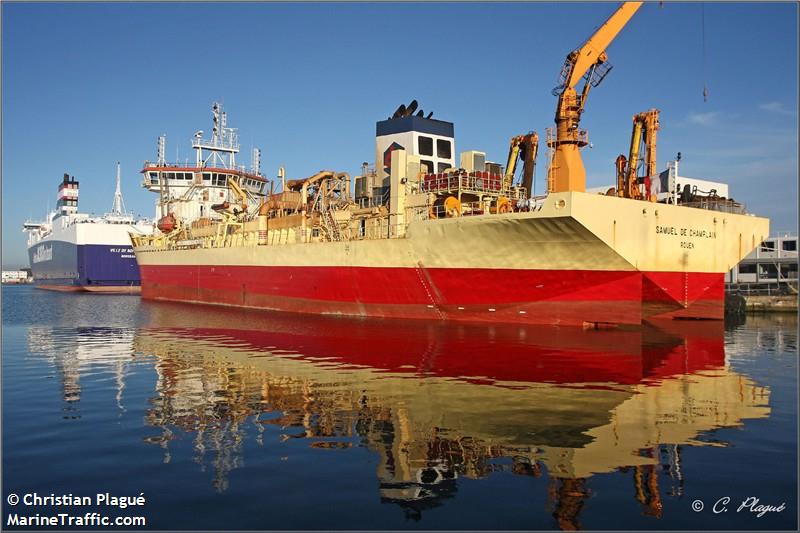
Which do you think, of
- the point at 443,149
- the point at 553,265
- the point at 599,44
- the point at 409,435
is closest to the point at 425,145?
the point at 443,149

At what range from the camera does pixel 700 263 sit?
22.3m

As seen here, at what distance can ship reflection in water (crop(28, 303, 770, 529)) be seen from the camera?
6902 millimetres

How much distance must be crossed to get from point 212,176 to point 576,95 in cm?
3099

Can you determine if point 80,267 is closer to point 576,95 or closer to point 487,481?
point 576,95

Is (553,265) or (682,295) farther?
(682,295)

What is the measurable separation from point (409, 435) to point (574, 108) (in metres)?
18.9

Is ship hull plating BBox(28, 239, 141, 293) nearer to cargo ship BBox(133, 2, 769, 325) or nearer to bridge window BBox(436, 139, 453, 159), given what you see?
cargo ship BBox(133, 2, 769, 325)

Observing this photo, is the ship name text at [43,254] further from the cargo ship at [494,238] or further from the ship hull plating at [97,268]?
the cargo ship at [494,238]

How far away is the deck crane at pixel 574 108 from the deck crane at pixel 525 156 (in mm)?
4252

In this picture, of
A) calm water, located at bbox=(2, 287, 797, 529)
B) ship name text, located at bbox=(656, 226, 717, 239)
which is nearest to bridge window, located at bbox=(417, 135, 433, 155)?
ship name text, located at bbox=(656, 226, 717, 239)

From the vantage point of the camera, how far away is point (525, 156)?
95.7ft

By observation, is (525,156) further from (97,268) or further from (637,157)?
(97,268)

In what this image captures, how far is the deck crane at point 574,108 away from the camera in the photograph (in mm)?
23547

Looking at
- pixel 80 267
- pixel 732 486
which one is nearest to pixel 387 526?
pixel 732 486
